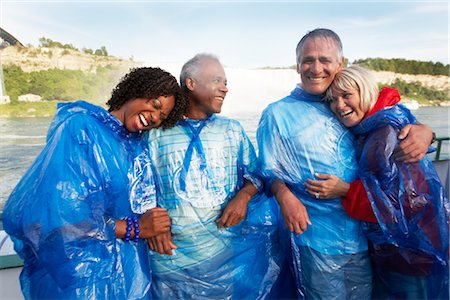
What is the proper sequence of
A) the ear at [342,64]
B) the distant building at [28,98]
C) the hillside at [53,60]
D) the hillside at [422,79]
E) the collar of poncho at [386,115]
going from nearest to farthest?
the collar of poncho at [386,115], the ear at [342,64], the hillside at [53,60], the distant building at [28,98], the hillside at [422,79]

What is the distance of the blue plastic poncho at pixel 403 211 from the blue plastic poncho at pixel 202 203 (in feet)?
1.30

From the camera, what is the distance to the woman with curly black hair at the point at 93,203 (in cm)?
91

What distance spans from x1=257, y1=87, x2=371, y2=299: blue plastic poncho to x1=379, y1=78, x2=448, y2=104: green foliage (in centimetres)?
1028

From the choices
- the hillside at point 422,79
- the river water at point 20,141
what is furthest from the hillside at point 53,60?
the hillside at point 422,79

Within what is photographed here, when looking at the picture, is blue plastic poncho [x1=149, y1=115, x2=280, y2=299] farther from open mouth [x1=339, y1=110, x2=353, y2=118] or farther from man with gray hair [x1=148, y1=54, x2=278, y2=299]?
open mouth [x1=339, y1=110, x2=353, y2=118]

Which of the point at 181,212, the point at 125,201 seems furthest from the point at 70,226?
the point at 181,212

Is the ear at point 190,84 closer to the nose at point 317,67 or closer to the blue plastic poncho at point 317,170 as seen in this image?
the blue plastic poncho at point 317,170

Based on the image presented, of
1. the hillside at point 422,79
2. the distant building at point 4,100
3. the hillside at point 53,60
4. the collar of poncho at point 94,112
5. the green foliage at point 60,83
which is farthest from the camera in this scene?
the hillside at point 422,79

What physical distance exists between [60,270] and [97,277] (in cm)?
10

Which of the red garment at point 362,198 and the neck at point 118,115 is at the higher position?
the neck at point 118,115

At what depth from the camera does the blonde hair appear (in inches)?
45.4

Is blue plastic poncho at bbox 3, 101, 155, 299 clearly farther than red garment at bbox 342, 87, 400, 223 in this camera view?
No

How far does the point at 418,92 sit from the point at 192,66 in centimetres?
1213

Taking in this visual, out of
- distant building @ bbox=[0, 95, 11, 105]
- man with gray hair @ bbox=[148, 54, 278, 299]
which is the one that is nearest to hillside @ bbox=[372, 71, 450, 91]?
distant building @ bbox=[0, 95, 11, 105]
